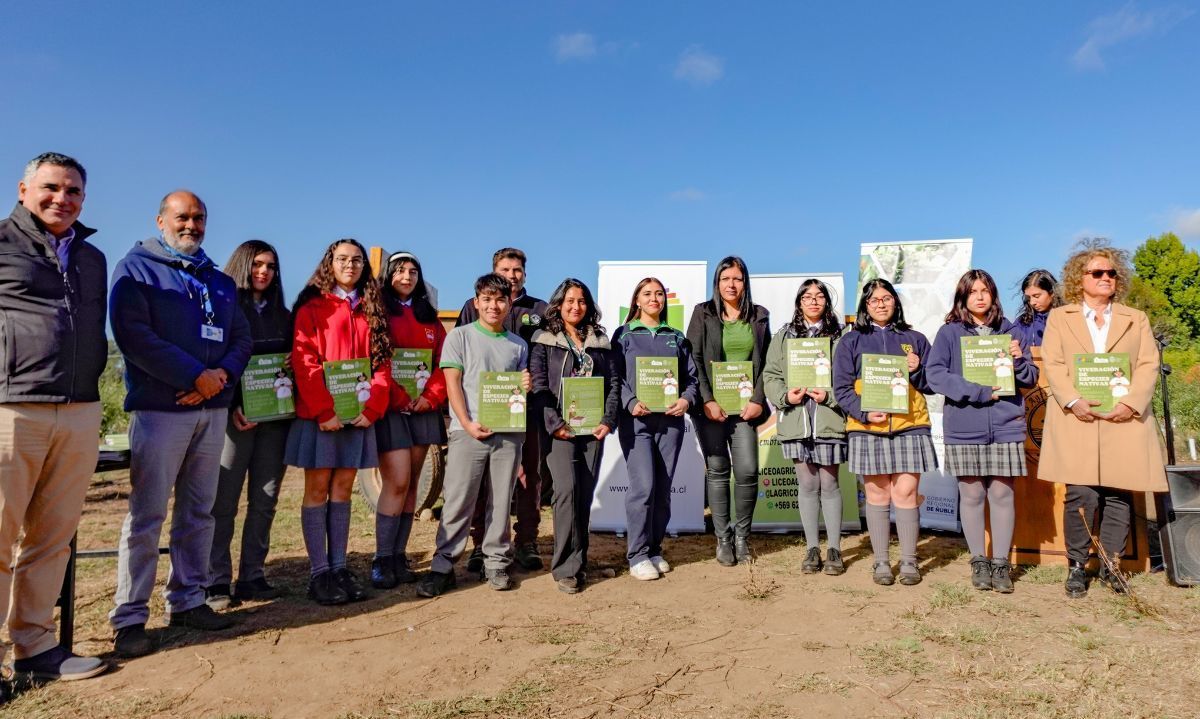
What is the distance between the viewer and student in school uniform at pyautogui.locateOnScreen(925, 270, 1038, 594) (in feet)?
15.1

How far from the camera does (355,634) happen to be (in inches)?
151

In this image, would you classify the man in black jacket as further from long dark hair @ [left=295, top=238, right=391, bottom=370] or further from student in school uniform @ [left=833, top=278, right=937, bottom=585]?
student in school uniform @ [left=833, top=278, right=937, bottom=585]

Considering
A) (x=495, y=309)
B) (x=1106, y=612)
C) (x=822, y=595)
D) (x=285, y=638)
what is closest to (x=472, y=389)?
(x=495, y=309)

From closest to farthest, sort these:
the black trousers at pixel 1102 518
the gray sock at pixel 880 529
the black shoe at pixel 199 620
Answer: the black shoe at pixel 199 620 < the black trousers at pixel 1102 518 < the gray sock at pixel 880 529

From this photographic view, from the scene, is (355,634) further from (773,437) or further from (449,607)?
(773,437)

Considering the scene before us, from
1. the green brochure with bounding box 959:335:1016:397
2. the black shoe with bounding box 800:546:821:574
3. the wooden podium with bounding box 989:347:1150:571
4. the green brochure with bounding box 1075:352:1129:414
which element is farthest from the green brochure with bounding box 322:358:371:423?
the wooden podium with bounding box 989:347:1150:571

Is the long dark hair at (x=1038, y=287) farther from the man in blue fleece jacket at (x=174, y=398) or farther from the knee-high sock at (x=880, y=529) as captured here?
the man in blue fleece jacket at (x=174, y=398)

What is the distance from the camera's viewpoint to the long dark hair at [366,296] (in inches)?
173

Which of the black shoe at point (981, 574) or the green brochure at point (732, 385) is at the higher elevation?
the green brochure at point (732, 385)

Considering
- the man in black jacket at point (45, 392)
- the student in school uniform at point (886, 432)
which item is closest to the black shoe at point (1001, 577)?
the student in school uniform at point (886, 432)

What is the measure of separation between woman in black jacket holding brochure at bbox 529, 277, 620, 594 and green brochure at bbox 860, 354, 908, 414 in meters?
1.69

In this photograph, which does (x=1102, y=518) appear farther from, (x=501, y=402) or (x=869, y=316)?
(x=501, y=402)

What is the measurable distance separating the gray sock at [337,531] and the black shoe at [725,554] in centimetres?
272

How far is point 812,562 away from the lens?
511 cm
